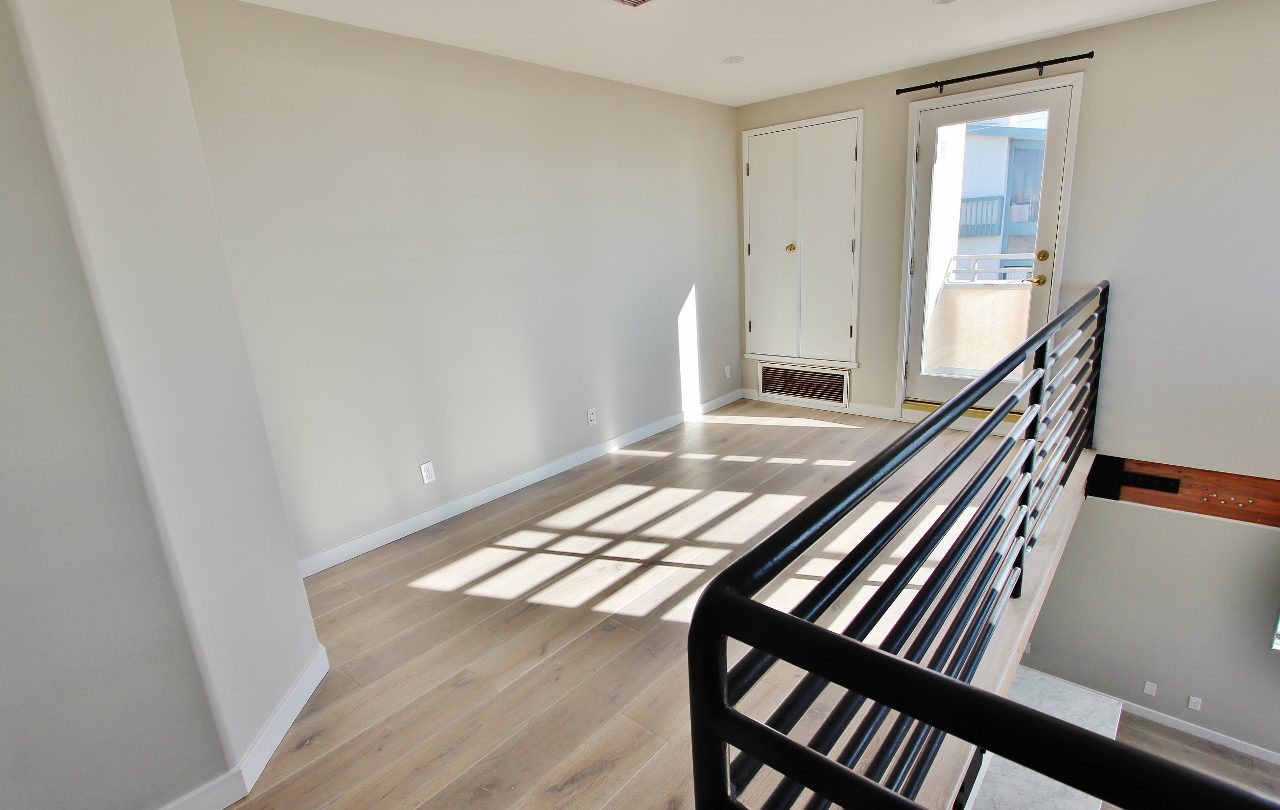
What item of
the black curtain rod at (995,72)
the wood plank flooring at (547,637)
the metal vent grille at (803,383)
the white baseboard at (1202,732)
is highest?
the black curtain rod at (995,72)

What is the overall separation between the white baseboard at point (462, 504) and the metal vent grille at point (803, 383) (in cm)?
104

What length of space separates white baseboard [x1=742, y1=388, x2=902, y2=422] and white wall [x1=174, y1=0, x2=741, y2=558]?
4.22 ft

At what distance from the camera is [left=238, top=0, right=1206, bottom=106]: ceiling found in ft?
8.54

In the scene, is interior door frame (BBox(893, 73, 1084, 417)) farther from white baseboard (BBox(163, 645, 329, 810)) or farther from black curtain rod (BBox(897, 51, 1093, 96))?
white baseboard (BBox(163, 645, 329, 810))

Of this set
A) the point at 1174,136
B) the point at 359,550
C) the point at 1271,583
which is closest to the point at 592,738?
the point at 359,550

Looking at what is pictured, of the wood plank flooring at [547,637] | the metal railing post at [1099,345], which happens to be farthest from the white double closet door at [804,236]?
the metal railing post at [1099,345]

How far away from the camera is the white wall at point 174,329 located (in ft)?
4.61

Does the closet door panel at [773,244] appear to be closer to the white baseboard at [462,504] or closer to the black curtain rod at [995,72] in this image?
the black curtain rod at [995,72]

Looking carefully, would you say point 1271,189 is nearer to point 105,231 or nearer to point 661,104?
point 661,104

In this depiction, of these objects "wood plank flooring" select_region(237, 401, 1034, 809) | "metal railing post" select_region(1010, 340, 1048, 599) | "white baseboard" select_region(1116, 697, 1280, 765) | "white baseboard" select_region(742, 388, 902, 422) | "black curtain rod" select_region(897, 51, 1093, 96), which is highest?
"black curtain rod" select_region(897, 51, 1093, 96)

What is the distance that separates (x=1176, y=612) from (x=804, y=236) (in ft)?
12.1

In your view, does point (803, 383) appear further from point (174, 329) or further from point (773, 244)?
point (174, 329)

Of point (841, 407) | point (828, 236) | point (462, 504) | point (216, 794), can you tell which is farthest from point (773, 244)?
point (216, 794)

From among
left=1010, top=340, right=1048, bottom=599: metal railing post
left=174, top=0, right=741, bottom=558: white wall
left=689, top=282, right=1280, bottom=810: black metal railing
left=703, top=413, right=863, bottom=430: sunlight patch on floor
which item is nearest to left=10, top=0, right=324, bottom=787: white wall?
left=174, top=0, right=741, bottom=558: white wall
